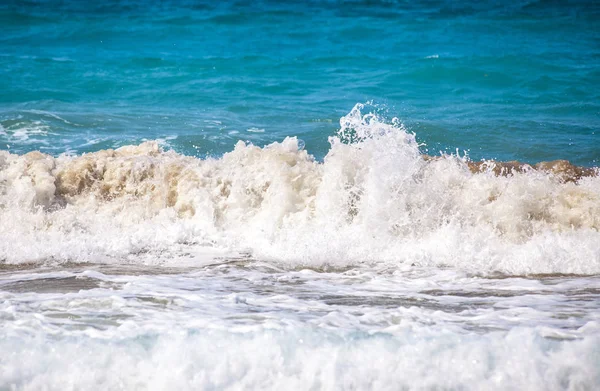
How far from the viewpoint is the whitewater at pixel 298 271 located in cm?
403

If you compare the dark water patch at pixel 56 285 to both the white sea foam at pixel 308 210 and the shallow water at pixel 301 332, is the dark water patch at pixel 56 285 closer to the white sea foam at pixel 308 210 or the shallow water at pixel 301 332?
the shallow water at pixel 301 332

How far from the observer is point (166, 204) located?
25.6ft

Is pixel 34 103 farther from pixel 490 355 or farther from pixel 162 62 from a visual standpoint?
pixel 490 355

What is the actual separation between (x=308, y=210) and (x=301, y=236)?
56 centimetres

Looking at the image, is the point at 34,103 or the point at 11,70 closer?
the point at 34,103

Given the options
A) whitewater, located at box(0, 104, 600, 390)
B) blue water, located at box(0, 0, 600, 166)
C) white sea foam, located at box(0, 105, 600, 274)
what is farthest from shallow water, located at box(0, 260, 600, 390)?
blue water, located at box(0, 0, 600, 166)

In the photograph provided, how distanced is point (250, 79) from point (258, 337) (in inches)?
510

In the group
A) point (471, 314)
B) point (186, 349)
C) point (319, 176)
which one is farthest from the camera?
point (319, 176)

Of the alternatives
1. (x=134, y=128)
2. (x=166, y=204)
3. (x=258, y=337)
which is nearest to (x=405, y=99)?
(x=134, y=128)

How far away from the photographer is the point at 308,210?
24.0 feet

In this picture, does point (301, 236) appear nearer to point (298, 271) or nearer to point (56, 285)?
point (298, 271)

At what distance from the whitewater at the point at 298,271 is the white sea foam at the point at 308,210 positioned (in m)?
0.02

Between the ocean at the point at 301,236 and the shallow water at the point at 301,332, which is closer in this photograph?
the shallow water at the point at 301,332

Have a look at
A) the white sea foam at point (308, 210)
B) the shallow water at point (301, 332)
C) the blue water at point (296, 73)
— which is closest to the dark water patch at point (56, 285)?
the shallow water at point (301, 332)
